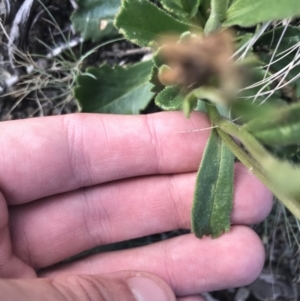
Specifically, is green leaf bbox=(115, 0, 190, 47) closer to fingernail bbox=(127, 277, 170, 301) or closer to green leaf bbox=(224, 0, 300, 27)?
green leaf bbox=(224, 0, 300, 27)

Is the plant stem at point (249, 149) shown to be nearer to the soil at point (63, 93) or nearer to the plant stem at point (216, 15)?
the plant stem at point (216, 15)

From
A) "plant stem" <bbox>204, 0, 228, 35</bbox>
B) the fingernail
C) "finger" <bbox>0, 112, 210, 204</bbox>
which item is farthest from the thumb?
"plant stem" <bbox>204, 0, 228, 35</bbox>

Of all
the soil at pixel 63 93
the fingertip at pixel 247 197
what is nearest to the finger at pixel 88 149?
the fingertip at pixel 247 197

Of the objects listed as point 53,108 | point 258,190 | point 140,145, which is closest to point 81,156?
point 140,145

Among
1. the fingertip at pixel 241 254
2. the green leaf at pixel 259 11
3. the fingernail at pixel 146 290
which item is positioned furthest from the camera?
the fingertip at pixel 241 254

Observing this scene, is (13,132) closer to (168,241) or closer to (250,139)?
(168,241)
